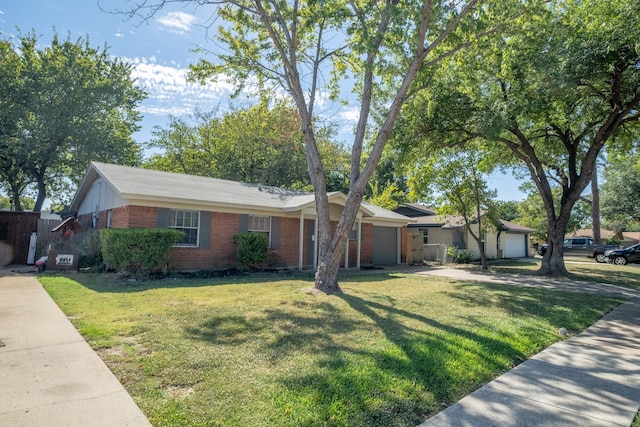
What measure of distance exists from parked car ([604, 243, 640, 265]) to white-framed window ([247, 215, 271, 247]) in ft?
73.7

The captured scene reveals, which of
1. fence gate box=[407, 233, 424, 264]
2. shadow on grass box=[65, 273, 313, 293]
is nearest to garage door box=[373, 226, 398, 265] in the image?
fence gate box=[407, 233, 424, 264]

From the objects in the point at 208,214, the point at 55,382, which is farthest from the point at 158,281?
the point at 55,382

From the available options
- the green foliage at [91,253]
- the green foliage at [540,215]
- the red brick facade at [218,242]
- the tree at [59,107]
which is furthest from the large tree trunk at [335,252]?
the green foliage at [540,215]

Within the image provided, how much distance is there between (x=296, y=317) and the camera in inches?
259

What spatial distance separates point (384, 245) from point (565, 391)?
15831 millimetres

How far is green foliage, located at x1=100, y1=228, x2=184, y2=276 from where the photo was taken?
1073 centimetres

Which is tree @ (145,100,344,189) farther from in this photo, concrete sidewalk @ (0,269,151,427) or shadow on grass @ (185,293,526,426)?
concrete sidewalk @ (0,269,151,427)

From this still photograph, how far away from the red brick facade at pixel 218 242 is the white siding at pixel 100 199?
0.28 m

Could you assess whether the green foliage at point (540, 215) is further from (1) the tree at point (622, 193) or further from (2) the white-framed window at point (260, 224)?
(2) the white-framed window at point (260, 224)

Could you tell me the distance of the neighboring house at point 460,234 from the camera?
24.2 meters

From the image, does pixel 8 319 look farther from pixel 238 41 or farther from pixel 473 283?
pixel 473 283

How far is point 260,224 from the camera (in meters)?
14.7

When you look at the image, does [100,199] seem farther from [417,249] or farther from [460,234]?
[460,234]

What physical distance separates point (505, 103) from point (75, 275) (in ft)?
49.1
